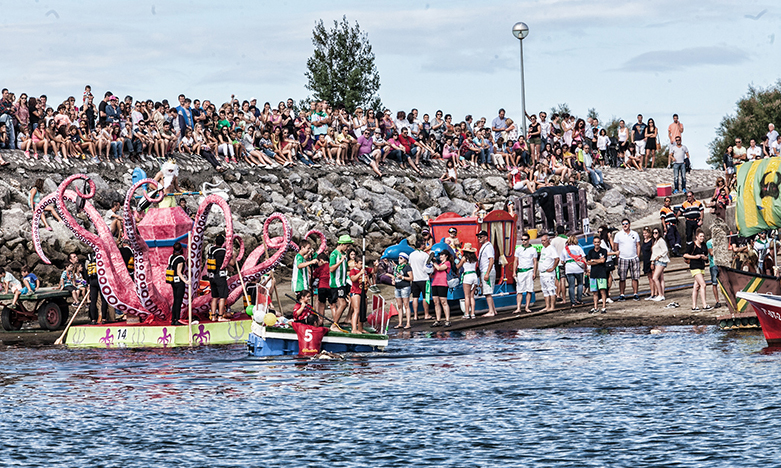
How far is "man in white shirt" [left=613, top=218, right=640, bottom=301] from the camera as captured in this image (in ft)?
79.2

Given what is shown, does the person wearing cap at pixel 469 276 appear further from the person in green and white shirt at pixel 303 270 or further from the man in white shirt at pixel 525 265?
the person in green and white shirt at pixel 303 270

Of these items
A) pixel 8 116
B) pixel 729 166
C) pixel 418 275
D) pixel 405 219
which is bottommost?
pixel 418 275

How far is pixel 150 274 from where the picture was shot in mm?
22375

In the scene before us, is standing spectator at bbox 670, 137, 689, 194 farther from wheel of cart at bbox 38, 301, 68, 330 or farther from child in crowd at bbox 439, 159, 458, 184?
wheel of cart at bbox 38, 301, 68, 330

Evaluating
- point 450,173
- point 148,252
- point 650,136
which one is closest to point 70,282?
point 148,252

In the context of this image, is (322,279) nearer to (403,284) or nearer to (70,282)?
(403,284)

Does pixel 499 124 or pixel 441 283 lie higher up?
pixel 499 124

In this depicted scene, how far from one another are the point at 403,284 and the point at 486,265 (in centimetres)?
198

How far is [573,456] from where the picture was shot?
472 inches

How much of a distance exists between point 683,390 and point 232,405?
6.60m

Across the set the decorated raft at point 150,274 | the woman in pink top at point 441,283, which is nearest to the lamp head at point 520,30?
the woman in pink top at point 441,283

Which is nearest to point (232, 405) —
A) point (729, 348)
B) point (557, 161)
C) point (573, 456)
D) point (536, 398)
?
point (536, 398)

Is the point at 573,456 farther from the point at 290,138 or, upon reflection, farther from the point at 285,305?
the point at 290,138

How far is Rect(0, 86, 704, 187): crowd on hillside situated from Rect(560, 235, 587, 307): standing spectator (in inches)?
505
